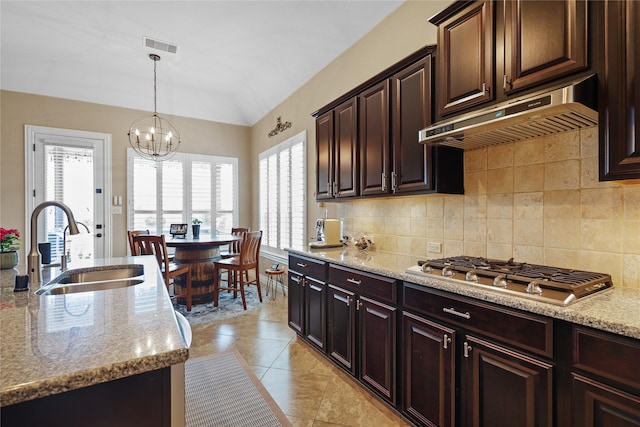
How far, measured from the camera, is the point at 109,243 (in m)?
4.83

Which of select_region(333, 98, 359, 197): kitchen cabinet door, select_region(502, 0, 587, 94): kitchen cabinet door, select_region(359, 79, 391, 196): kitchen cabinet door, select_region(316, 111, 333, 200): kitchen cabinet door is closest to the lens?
select_region(502, 0, 587, 94): kitchen cabinet door

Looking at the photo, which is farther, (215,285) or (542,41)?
(215,285)

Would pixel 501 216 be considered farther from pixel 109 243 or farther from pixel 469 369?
pixel 109 243

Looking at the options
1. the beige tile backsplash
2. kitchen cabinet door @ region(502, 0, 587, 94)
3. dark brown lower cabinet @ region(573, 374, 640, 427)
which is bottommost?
dark brown lower cabinet @ region(573, 374, 640, 427)

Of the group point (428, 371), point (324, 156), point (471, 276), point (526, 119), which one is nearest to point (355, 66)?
point (324, 156)

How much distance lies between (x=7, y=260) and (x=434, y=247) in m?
2.75

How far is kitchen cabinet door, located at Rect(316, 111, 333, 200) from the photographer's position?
302 centimetres

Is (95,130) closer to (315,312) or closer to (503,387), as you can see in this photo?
(315,312)

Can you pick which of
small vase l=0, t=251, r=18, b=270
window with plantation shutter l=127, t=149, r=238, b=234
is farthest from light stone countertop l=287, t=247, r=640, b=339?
window with plantation shutter l=127, t=149, r=238, b=234

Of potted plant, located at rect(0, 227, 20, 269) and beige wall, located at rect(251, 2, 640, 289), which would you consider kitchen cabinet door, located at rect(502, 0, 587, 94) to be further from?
potted plant, located at rect(0, 227, 20, 269)

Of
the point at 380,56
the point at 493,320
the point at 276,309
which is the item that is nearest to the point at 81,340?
the point at 493,320

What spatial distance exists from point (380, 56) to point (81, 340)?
3.06 metres

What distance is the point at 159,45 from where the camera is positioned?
379 cm

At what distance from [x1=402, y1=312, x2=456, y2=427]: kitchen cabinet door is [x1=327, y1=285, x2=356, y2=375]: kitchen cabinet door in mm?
481
